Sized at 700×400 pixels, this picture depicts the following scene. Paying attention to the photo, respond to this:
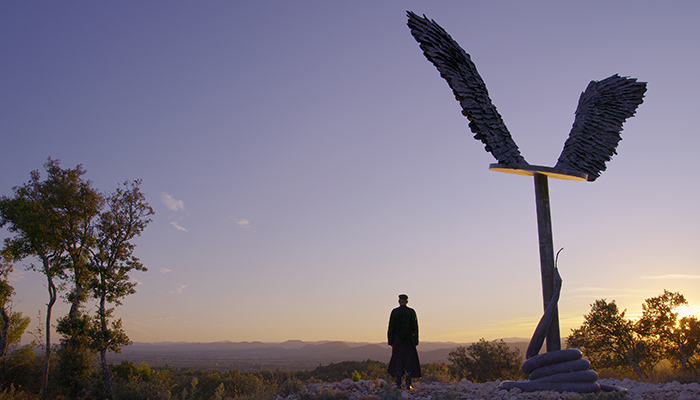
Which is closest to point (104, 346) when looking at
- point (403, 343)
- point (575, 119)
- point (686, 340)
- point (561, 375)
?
point (403, 343)

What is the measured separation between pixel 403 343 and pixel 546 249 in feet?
12.6

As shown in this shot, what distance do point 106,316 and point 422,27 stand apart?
15492mm

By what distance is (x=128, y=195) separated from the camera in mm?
18172

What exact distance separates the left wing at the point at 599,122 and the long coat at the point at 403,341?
5.16 m

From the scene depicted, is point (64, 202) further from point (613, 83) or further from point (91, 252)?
point (613, 83)

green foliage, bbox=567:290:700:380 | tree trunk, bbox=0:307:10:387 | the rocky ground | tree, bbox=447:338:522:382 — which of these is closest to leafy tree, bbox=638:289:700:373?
green foliage, bbox=567:290:700:380

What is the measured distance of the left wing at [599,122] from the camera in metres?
10.7

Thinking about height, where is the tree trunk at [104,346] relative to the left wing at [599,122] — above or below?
below

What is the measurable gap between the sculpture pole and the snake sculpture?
153 millimetres

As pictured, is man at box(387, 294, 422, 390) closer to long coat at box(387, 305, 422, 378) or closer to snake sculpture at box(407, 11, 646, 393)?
long coat at box(387, 305, 422, 378)

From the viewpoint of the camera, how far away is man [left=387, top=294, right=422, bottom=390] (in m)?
8.88

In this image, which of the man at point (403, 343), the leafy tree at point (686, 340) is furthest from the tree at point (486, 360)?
the man at point (403, 343)

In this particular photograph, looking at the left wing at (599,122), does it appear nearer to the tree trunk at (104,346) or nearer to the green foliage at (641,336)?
the green foliage at (641,336)

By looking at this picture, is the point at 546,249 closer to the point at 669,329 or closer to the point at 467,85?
the point at 467,85
